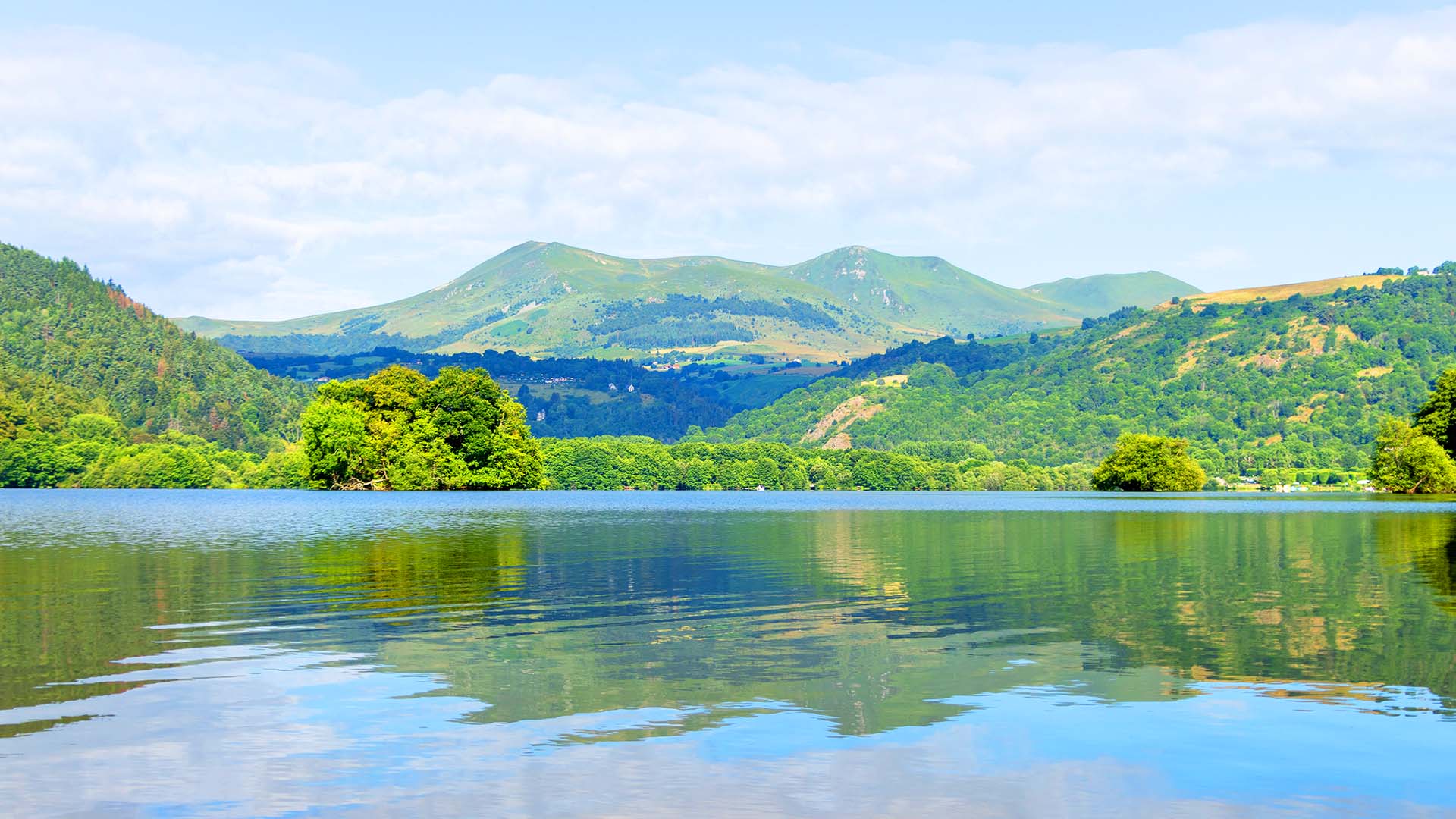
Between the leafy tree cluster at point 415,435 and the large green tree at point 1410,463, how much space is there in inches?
4514

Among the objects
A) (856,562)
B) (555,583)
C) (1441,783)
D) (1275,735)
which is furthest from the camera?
(856,562)

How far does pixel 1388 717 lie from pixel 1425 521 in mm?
80436

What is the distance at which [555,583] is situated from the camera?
138ft

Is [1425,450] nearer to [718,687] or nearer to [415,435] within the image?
[415,435]

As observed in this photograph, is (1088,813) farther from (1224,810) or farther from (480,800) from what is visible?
(480,800)

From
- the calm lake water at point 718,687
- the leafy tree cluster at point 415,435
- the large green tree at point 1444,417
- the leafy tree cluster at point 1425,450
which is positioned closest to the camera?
the calm lake water at point 718,687

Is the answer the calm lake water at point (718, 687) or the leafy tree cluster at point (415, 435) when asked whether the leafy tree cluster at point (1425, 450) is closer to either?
the leafy tree cluster at point (415, 435)

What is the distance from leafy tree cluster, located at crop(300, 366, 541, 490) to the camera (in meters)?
153

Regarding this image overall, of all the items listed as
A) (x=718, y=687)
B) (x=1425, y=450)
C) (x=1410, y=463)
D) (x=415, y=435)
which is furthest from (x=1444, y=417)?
(x=718, y=687)

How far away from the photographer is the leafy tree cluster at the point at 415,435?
502ft

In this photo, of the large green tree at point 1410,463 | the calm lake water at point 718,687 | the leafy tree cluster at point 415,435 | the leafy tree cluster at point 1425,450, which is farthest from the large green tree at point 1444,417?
the calm lake water at point 718,687

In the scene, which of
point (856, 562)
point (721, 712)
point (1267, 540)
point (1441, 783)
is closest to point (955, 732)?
point (721, 712)

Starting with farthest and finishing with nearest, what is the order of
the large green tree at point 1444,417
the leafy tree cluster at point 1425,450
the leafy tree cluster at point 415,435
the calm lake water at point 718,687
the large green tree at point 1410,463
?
1. the large green tree at point 1444,417
2. the leafy tree cluster at point 1425,450
3. the large green tree at point 1410,463
4. the leafy tree cluster at point 415,435
5. the calm lake water at point 718,687

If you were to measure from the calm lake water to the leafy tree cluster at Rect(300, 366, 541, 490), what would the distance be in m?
102
